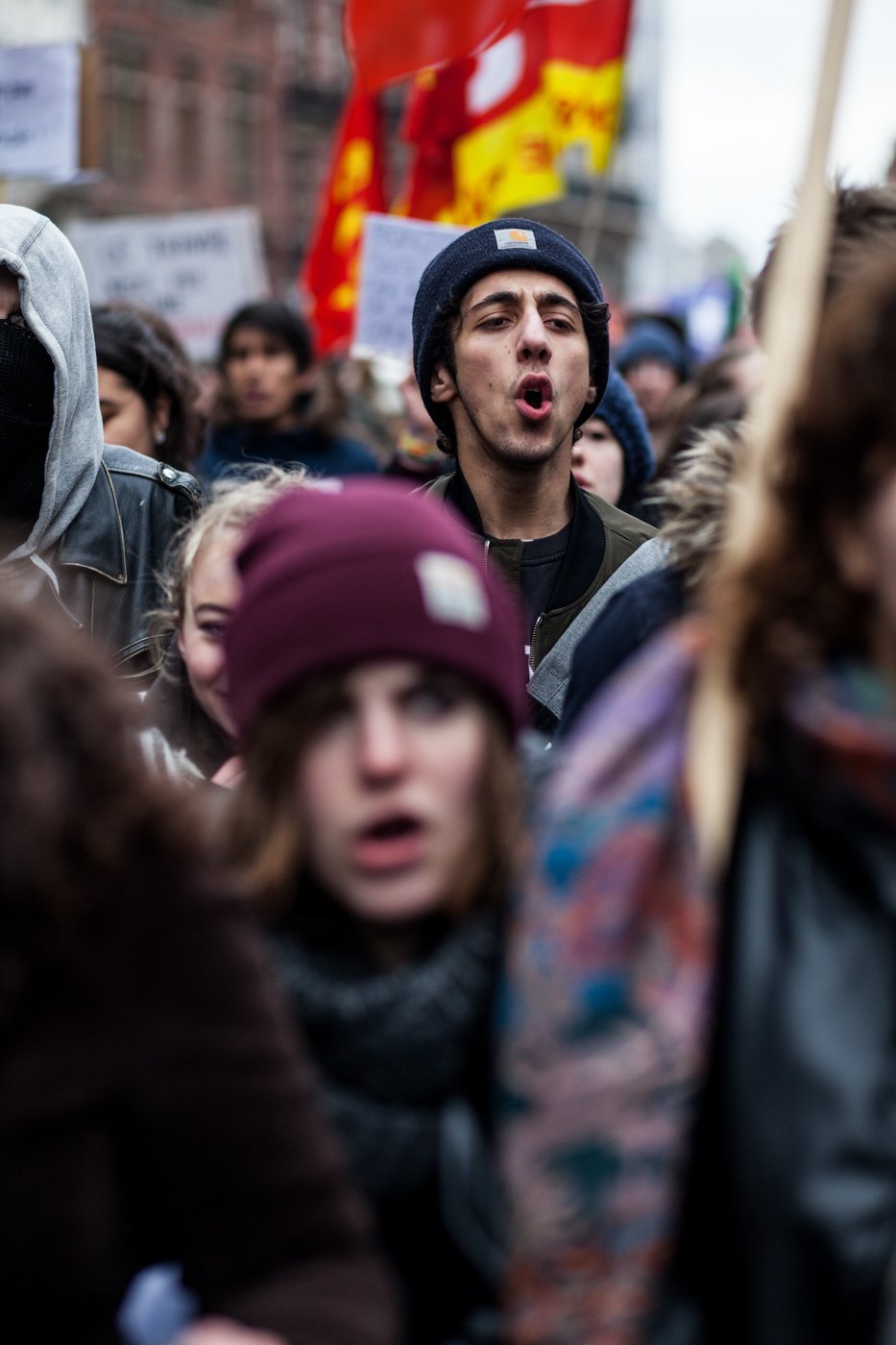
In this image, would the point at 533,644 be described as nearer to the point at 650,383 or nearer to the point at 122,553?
the point at 122,553

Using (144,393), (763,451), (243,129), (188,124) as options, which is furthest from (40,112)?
(243,129)

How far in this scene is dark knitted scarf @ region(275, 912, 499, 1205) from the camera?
1591 mm

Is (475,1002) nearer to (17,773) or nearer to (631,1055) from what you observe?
(631,1055)

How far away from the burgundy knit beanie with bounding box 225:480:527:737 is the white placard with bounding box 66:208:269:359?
6.46m

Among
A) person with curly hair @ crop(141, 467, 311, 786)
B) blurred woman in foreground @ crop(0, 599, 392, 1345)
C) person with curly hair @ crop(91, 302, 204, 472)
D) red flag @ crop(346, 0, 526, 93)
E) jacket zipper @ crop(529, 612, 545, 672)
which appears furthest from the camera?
red flag @ crop(346, 0, 526, 93)

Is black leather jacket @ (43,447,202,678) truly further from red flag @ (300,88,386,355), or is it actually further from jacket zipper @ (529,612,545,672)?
red flag @ (300,88,386,355)

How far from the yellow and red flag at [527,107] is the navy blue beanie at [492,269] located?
299cm

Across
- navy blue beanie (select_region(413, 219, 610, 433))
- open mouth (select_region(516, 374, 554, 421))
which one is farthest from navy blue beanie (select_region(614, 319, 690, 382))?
open mouth (select_region(516, 374, 554, 421))

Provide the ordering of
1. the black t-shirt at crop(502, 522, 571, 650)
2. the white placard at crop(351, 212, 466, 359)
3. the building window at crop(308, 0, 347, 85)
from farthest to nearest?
the building window at crop(308, 0, 347, 85), the white placard at crop(351, 212, 466, 359), the black t-shirt at crop(502, 522, 571, 650)

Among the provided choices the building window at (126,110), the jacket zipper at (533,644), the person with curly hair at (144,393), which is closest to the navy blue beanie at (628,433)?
the person with curly hair at (144,393)

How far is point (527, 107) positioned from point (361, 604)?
537 cm

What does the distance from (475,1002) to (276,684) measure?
0.34 m

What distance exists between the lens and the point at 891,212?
2615 millimetres

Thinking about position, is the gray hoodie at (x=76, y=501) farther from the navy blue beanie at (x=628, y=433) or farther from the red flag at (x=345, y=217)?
the red flag at (x=345, y=217)
